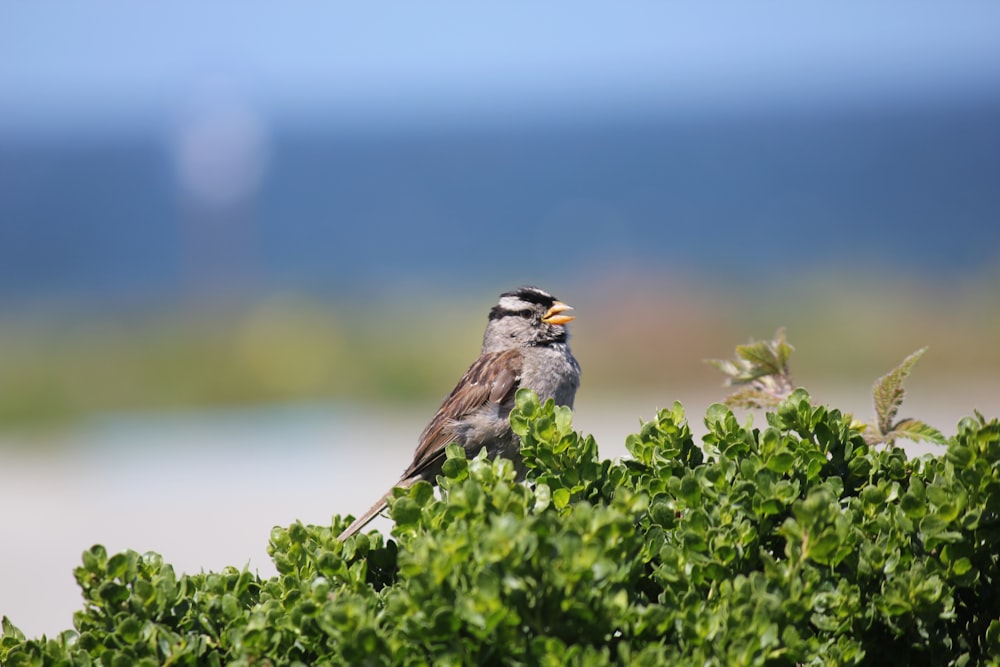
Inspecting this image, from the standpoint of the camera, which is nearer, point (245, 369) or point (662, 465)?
point (662, 465)

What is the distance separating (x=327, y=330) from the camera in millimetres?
18797

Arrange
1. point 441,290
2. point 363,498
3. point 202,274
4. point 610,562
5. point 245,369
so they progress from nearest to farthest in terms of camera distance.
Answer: point 610,562
point 363,498
point 245,369
point 441,290
point 202,274

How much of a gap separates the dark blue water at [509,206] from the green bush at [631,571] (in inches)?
787

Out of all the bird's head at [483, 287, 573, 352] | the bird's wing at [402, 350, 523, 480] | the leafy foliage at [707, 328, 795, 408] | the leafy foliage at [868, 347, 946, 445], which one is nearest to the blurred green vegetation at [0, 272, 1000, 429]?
the bird's head at [483, 287, 573, 352]

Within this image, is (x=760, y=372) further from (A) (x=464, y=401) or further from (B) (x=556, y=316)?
(B) (x=556, y=316)

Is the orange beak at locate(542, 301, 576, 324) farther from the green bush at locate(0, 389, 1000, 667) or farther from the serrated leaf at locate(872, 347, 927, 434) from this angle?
the green bush at locate(0, 389, 1000, 667)

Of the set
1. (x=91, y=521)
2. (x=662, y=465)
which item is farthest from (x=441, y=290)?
(x=662, y=465)

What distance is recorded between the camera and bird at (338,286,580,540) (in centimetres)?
450

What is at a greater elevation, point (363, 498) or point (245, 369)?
point (245, 369)

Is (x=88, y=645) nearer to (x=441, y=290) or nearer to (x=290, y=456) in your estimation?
(x=290, y=456)

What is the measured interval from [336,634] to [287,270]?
48844mm

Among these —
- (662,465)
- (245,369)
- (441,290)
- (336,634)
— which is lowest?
(336,634)

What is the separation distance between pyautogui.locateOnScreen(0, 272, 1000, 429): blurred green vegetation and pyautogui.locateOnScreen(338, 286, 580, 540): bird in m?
9.51

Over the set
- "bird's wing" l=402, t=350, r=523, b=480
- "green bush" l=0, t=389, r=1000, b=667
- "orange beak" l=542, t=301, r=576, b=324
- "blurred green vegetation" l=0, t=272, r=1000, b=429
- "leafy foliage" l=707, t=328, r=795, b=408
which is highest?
"blurred green vegetation" l=0, t=272, r=1000, b=429
